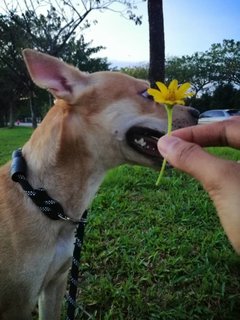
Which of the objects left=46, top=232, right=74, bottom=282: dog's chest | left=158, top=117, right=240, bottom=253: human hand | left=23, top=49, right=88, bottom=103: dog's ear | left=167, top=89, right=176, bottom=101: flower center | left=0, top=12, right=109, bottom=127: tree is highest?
left=0, top=12, right=109, bottom=127: tree

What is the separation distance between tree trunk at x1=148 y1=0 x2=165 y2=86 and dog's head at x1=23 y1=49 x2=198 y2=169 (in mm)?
5292

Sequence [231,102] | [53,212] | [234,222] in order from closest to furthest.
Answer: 1. [234,222]
2. [53,212]
3. [231,102]

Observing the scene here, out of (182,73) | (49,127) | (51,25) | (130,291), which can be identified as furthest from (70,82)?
(182,73)

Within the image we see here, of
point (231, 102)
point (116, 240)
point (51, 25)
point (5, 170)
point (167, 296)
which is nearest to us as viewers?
point (5, 170)

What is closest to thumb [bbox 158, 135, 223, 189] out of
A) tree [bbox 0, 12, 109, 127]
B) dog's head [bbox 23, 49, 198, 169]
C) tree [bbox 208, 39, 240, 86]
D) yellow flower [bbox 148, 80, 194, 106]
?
yellow flower [bbox 148, 80, 194, 106]

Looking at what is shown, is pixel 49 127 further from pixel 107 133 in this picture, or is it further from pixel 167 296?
pixel 167 296

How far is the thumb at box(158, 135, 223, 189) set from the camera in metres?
1.18

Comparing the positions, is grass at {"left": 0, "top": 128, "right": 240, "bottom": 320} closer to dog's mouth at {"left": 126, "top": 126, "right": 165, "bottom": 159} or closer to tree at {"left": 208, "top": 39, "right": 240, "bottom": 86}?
dog's mouth at {"left": 126, "top": 126, "right": 165, "bottom": 159}

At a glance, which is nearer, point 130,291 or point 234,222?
point 234,222

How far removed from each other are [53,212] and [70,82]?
866 mm

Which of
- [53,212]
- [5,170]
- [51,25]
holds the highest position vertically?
[51,25]

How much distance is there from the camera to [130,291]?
327 cm

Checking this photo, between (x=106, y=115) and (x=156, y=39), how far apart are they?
18.7 feet

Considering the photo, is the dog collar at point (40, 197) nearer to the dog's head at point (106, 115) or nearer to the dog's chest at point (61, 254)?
the dog's chest at point (61, 254)
